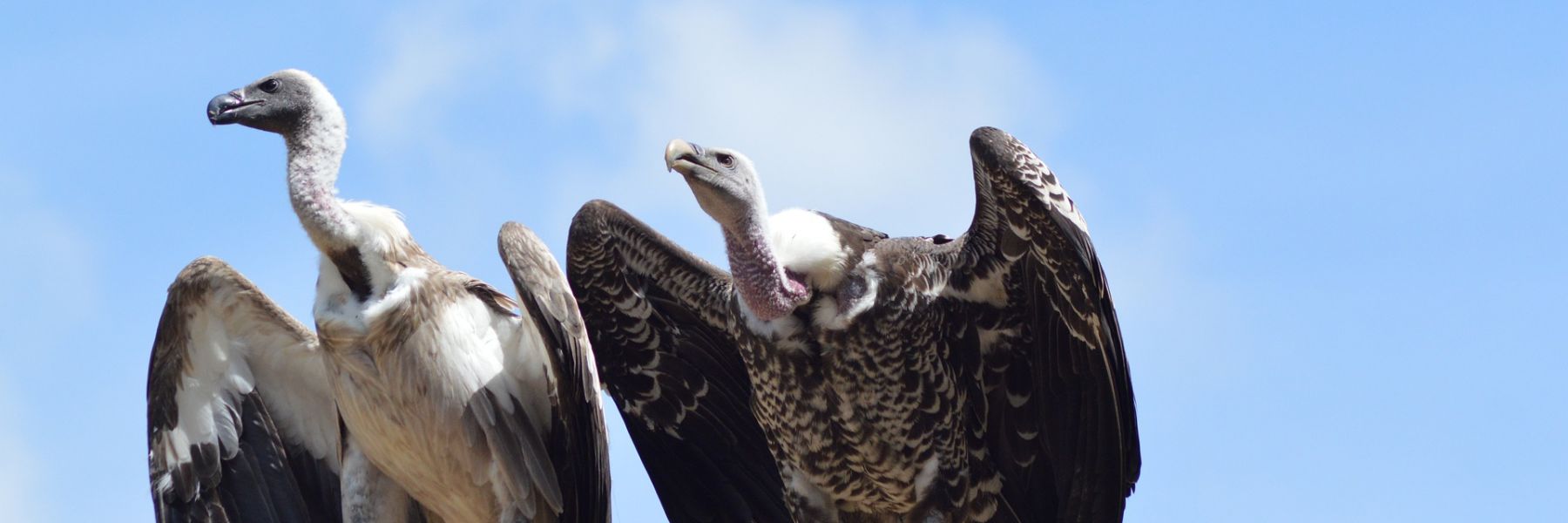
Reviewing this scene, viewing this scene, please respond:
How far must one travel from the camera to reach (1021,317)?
380 inches

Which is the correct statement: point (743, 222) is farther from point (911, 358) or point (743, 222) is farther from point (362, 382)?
point (362, 382)

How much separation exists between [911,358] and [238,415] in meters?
3.43

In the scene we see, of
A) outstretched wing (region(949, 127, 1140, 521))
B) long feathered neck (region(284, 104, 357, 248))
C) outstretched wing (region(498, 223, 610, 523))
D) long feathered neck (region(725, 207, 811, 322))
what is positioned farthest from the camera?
long feathered neck (region(725, 207, 811, 322))

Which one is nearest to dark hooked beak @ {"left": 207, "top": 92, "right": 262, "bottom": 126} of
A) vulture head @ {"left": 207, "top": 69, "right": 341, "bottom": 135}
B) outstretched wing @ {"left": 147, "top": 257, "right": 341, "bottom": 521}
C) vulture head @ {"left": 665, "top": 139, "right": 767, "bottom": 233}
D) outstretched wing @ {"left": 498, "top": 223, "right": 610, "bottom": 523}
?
vulture head @ {"left": 207, "top": 69, "right": 341, "bottom": 135}

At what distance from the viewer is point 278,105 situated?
9828 mm

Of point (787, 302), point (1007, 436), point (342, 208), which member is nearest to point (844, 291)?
point (787, 302)

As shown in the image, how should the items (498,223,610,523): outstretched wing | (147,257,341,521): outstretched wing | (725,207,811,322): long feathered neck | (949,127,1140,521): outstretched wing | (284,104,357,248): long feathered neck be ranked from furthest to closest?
(147,257,341,521): outstretched wing, (725,207,811,322): long feathered neck, (284,104,357,248): long feathered neck, (498,223,610,523): outstretched wing, (949,127,1140,521): outstretched wing

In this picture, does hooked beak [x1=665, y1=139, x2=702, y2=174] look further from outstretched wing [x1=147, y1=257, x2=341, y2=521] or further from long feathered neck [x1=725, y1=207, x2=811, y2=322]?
outstretched wing [x1=147, y1=257, x2=341, y2=521]

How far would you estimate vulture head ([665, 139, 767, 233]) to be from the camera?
976cm

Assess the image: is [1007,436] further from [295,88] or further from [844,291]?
[295,88]

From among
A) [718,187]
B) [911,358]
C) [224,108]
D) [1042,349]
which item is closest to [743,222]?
[718,187]

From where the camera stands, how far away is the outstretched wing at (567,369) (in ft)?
30.3

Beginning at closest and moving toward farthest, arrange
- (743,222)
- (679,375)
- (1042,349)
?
(1042,349) < (743,222) < (679,375)

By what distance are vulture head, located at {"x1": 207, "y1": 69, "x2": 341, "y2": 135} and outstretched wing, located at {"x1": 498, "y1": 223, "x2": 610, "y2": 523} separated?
1.08 meters
